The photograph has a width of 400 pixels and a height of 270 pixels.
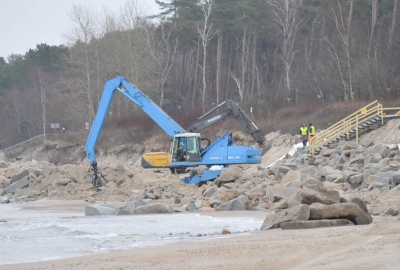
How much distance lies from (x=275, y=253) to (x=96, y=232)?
6790 mm

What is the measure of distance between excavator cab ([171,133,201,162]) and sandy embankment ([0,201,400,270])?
17382mm

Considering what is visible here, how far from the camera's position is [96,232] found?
1539cm

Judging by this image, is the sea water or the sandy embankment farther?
the sea water

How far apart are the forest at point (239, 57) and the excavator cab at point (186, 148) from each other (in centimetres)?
1701

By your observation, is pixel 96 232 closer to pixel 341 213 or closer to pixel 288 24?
pixel 341 213

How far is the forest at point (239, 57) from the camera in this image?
50562 mm

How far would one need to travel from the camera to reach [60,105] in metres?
86.9

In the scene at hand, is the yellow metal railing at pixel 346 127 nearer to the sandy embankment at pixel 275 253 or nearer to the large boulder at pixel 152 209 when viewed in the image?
the large boulder at pixel 152 209

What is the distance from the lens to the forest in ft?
166

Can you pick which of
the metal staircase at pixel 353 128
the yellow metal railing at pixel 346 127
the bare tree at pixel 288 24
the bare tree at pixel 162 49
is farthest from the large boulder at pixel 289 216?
the bare tree at pixel 162 49

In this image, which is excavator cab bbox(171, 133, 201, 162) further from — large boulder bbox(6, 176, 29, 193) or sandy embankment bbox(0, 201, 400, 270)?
sandy embankment bbox(0, 201, 400, 270)

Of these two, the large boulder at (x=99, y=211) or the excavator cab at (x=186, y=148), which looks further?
the excavator cab at (x=186, y=148)

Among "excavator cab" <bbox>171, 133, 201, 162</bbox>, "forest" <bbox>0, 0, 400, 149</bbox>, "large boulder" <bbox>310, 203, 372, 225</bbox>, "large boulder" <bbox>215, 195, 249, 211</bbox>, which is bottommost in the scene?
"large boulder" <bbox>215, 195, 249, 211</bbox>

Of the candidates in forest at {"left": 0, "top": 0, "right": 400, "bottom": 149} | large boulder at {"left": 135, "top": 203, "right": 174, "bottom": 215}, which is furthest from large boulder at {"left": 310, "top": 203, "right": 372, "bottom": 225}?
forest at {"left": 0, "top": 0, "right": 400, "bottom": 149}
